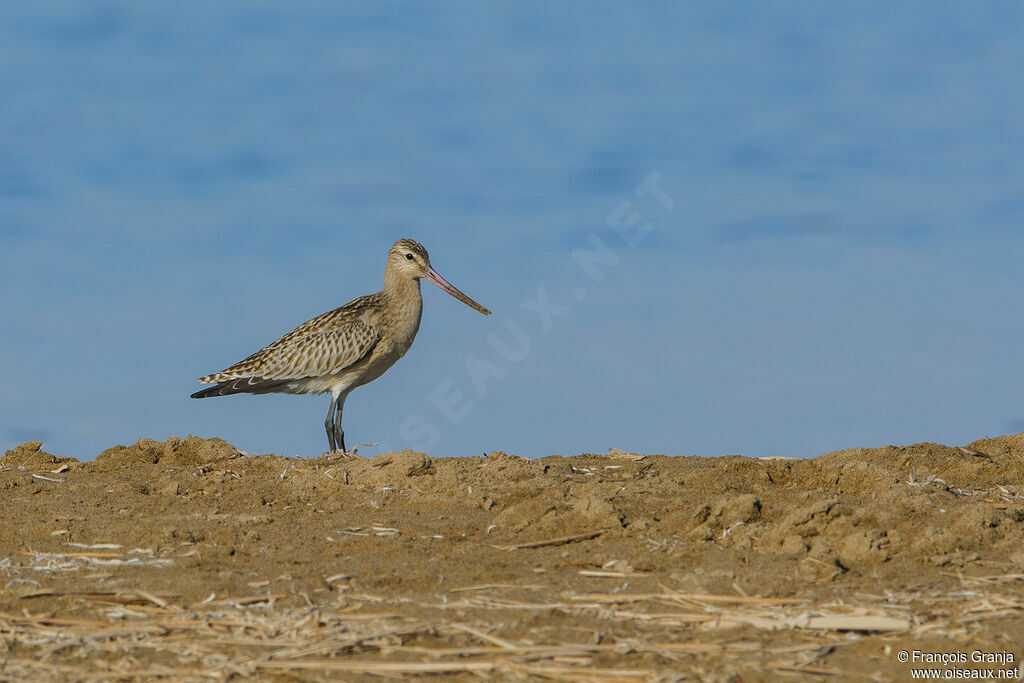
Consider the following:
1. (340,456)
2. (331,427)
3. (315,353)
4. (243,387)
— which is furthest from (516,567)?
(243,387)

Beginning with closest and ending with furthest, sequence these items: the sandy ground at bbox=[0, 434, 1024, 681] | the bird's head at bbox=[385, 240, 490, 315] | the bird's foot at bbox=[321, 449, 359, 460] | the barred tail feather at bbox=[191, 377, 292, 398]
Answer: the sandy ground at bbox=[0, 434, 1024, 681], the bird's foot at bbox=[321, 449, 359, 460], the barred tail feather at bbox=[191, 377, 292, 398], the bird's head at bbox=[385, 240, 490, 315]

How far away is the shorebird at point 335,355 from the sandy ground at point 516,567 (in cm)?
265

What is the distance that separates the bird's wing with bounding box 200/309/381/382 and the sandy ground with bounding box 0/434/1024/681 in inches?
104

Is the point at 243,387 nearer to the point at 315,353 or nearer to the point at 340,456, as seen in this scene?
the point at 315,353

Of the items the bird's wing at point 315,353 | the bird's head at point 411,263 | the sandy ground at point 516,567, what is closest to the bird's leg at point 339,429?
the bird's wing at point 315,353

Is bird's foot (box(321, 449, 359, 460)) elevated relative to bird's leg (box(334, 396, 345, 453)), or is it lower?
lower

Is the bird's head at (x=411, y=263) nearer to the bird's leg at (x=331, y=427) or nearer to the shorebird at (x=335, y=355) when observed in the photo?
the shorebird at (x=335, y=355)

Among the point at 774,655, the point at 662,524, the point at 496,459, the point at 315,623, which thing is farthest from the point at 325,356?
the point at 774,655

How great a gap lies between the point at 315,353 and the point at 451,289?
7.30 ft

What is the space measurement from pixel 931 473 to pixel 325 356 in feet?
22.3

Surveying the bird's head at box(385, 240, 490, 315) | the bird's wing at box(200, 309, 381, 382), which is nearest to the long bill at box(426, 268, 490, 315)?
the bird's head at box(385, 240, 490, 315)

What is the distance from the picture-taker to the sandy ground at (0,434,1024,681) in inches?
193

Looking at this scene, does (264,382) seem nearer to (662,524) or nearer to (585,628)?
(662,524)

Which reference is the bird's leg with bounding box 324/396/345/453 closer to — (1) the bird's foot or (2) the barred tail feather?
(2) the barred tail feather
